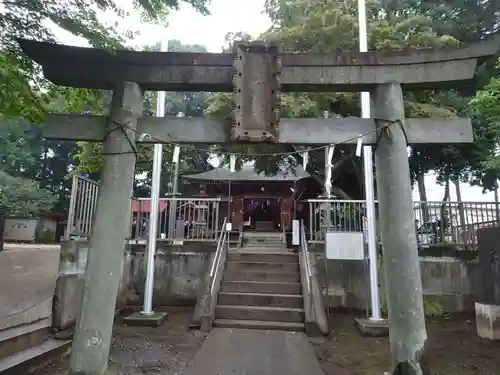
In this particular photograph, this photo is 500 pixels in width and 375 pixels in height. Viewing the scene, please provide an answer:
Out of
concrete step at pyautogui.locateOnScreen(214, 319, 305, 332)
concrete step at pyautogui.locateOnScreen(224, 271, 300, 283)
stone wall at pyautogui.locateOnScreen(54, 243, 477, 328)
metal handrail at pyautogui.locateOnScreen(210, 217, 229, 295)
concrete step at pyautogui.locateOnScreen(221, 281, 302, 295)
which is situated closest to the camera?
concrete step at pyautogui.locateOnScreen(214, 319, 305, 332)

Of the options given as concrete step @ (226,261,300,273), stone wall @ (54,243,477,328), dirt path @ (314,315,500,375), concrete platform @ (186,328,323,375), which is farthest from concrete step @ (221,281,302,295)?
concrete platform @ (186,328,323,375)

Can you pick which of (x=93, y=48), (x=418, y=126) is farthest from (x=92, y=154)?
(x=418, y=126)

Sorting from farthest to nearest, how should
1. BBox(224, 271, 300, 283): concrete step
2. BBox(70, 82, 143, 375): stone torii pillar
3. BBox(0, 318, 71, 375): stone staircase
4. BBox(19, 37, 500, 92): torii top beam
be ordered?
1. BBox(224, 271, 300, 283): concrete step
2. BBox(19, 37, 500, 92): torii top beam
3. BBox(0, 318, 71, 375): stone staircase
4. BBox(70, 82, 143, 375): stone torii pillar

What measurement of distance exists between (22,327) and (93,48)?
13.1 ft

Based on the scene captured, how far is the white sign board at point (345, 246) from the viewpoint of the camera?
8.15 meters

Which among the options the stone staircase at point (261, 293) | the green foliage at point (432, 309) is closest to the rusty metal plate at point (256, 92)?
the stone staircase at point (261, 293)

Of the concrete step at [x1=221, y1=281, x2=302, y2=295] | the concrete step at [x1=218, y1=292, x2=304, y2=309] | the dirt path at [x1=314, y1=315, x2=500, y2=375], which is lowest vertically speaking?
the dirt path at [x1=314, y1=315, x2=500, y2=375]

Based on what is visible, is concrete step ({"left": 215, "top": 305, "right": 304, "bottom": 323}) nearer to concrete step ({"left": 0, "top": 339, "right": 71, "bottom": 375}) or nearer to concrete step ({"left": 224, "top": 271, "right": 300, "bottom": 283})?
concrete step ({"left": 224, "top": 271, "right": 300, "bottom": 283})

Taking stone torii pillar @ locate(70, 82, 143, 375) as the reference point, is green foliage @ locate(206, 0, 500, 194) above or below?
above

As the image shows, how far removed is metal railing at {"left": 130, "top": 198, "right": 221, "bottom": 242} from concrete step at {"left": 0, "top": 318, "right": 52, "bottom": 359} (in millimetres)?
4422

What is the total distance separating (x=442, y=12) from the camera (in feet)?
42.1

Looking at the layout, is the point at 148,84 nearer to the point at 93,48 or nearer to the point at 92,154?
the point at 93,48

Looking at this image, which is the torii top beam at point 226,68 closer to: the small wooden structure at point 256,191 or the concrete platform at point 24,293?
the concrete platform at point 24,293

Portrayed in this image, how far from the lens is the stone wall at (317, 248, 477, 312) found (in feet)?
30.6
